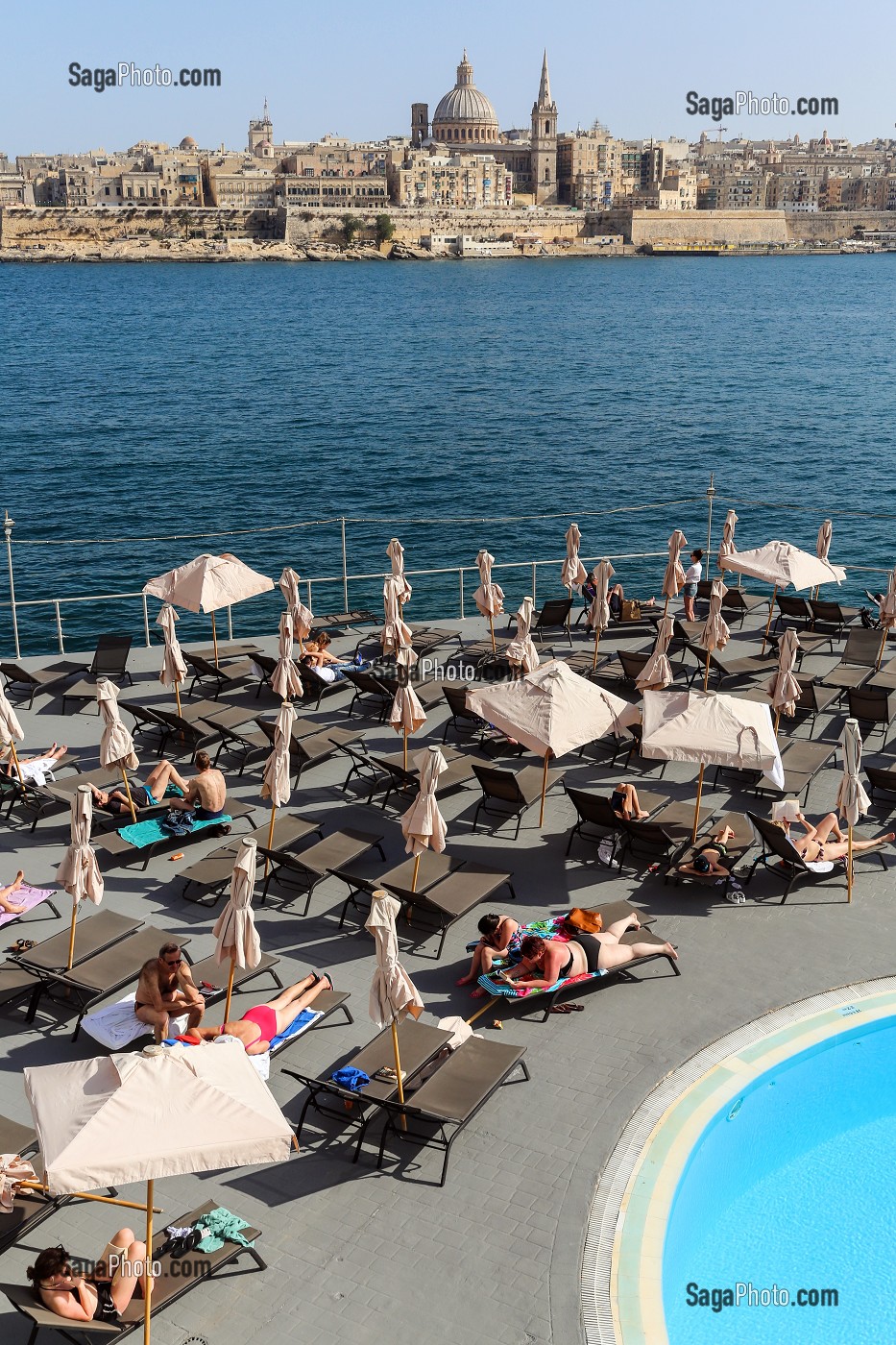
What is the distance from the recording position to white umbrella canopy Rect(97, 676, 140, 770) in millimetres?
11070

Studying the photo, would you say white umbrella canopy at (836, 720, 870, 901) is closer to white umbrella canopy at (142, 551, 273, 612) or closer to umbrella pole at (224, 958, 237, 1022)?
umbrella pole at (224, 958, 237, 1022)

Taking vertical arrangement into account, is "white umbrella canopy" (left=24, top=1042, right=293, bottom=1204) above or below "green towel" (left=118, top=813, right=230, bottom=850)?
above

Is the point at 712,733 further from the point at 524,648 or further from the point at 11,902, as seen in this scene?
the point at 11,902

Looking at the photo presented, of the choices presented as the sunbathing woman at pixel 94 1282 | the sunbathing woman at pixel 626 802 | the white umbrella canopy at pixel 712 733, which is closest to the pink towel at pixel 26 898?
the sunbathing woman at pixel 94 1282

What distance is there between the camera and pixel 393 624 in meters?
14.4

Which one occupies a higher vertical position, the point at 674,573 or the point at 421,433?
the point at 674,573

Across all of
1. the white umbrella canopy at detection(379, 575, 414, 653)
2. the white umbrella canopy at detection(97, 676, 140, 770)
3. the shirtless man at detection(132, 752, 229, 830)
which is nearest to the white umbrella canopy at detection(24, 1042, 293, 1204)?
the shirtless man at detection(132, 752, 229, 830)

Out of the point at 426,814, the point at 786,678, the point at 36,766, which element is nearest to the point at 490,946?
the point at 426,814

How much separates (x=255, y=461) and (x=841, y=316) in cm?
7434

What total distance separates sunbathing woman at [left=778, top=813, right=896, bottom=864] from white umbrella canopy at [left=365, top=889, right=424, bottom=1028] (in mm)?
4356

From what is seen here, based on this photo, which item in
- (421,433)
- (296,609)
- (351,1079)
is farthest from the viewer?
(421,433)

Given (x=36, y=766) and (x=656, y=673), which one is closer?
(x=36, y=766)

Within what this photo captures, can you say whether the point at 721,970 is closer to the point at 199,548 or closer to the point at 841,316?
the point at 199,548

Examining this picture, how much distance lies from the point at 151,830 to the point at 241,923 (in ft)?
11.3
